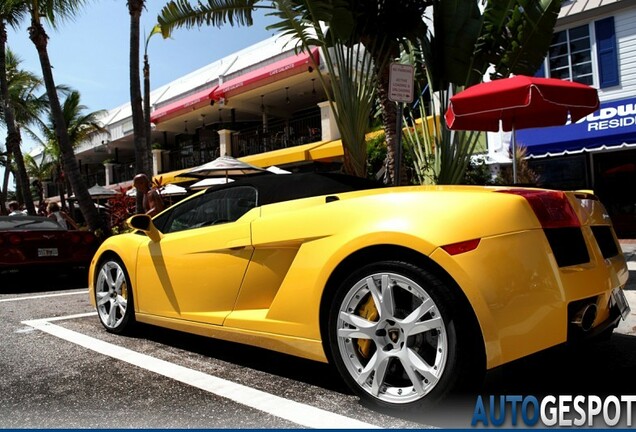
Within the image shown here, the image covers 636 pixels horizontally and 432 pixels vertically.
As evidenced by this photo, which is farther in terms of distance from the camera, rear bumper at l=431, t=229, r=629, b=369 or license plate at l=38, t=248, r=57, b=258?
license plate at l=38, t=248, r=57, b=258

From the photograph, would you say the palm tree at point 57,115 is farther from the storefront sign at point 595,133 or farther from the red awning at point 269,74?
the storefront sign at point 595,133

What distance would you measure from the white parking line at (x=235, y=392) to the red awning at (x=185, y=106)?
16850 mm

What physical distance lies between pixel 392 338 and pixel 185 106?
789 inches

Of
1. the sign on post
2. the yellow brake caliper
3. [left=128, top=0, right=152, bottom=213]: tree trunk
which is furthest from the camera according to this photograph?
[left=128, top=0, right=152, bottom=213]: tree trunk

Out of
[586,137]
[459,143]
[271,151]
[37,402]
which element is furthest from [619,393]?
[271,151]

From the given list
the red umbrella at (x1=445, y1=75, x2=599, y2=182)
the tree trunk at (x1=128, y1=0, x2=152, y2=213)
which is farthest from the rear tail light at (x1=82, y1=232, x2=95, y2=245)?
the red umbrella at (x1=445, y1=75, x2=599, y2=182)

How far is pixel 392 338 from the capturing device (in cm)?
256

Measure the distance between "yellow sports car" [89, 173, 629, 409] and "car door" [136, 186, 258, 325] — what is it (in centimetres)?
2

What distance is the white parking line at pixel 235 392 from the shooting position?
2471 millimetres

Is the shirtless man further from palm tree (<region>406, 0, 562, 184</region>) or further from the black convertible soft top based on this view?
palm tree (<region>406, 0, 562, 184</region>)

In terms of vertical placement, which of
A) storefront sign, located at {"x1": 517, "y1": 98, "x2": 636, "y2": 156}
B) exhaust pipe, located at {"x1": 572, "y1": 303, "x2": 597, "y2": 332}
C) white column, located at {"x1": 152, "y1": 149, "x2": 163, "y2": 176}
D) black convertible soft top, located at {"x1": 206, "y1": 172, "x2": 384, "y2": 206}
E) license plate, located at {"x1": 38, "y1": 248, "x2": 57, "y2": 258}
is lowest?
exhaust pipe, located at {"x1": 572, "y1": 303, "x2": 597, "y2": 332}

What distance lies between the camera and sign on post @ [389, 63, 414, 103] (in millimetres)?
4848

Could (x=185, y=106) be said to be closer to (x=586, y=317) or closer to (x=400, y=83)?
(x=400, y=83)

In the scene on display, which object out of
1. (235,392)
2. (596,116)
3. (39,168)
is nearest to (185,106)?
Result: (596,116)
